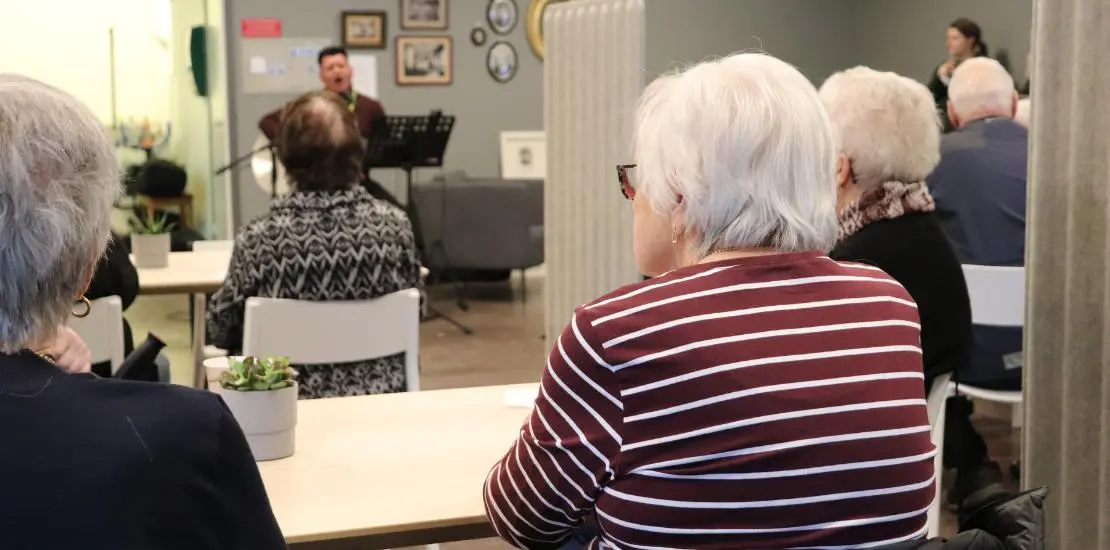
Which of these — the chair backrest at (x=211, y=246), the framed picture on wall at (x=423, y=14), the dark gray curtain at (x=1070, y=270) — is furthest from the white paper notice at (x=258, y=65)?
the dark gray curtain at (x=1070, y=270)

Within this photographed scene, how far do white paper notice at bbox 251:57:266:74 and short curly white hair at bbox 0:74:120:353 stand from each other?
819cm

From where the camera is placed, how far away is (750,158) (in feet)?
4.84

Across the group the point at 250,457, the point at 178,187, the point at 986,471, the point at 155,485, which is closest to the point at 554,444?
the point at 250,457

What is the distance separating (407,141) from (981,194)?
14.8 feet

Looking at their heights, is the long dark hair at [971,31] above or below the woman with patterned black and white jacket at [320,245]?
above

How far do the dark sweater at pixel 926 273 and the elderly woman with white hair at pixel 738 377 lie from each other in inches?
42.4

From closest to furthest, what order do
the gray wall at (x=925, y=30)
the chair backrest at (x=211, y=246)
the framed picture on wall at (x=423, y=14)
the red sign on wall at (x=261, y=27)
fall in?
the chair backrest at (x=211, y=246)
the gray wall at (x=925, y=30)
the red sign on wall at (x=261, y=27)
the framed picture on wall at (x=423, y=14)

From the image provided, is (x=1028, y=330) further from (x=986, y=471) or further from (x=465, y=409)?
(x=986, y=471)

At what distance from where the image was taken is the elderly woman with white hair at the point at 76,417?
112cm

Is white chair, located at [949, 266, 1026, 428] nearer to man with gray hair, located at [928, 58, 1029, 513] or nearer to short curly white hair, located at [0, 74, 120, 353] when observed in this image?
man with gray hair, located at [928, 58, 1029, 513]

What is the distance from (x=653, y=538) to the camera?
4.59 feet

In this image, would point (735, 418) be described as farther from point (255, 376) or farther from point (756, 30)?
point (756, 30)

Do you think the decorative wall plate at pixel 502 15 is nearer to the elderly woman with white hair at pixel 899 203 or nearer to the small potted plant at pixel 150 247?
the small potted plant at pixel 150 247

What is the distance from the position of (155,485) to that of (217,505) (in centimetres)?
7
